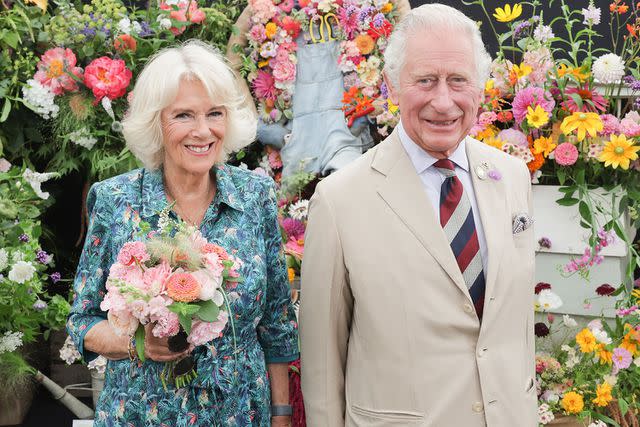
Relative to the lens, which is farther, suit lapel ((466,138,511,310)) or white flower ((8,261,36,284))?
white flower ((8,261,36,284))

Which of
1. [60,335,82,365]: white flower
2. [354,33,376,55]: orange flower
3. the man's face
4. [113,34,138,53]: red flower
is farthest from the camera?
[354,33,376,55]: orange flower

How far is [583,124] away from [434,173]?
139 centimetres

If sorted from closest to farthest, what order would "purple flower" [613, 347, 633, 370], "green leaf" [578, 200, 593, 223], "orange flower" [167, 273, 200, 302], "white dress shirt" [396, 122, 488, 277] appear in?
"orange flower" [167, 273, 200, 302]
"white dress shirt" [396, 122, 488, 277]
"purple flower" [613, 347, 633, 370]
"green leaf" [578, 200, 593, 223]

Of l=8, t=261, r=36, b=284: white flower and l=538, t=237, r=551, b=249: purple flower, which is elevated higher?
l=538, t=237, r=551, b=249: purple flower

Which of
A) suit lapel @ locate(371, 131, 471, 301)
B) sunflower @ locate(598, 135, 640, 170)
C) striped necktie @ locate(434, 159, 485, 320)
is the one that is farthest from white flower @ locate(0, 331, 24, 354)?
sunflower @ locate(598, 135, 640, 170)

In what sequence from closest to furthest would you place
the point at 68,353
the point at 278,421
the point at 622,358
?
the point at 278,421 → the point at 622,358 → the point at 68,353

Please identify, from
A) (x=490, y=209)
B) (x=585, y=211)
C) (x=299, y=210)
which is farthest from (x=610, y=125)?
(x=490, y=209)

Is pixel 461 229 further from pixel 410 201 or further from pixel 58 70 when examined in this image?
pixel 58 70

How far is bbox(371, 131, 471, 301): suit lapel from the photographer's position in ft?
6.27

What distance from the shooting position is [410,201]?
6.49ft

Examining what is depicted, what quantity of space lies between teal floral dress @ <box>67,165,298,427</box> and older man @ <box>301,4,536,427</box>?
16 cm

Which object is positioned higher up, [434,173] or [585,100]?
[585,100]

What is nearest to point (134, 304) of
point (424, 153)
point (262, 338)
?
point (262, 338)

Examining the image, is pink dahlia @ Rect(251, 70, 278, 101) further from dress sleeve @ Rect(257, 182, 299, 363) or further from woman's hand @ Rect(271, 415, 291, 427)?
woman's hand @ Rect(271, 415, 291, 427)
